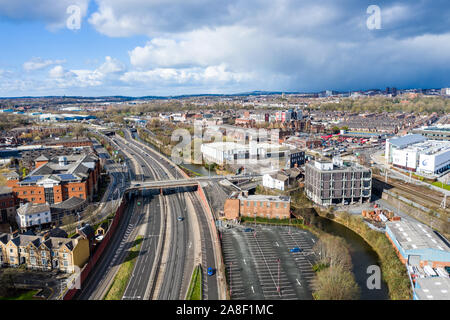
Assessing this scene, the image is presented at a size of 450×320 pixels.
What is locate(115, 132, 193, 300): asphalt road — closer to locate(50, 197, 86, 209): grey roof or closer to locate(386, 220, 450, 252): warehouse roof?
locate(50, 197, 86, 209): grey roof

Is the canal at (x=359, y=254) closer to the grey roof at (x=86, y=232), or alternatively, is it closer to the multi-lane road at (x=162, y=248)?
the multi-lane road at (x=162, y=248)

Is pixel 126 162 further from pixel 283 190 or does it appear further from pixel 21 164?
pixel 283 190

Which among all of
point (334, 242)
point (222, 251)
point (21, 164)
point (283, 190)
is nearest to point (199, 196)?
point (283, 190)

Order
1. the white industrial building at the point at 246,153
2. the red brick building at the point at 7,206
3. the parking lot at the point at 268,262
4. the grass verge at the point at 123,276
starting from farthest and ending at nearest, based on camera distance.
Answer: the white industrial building at the point at 246,153
the red brick building at the point at 7,206
the parking lot at the point at 268,262
the grass verge at the point at 123,276

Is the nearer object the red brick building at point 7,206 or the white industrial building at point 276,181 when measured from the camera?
the red brick building at point 7,206

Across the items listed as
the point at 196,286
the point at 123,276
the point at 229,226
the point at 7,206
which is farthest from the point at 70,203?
Answer: the point at 196,286

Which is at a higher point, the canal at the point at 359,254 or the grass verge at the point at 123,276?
the grass verge at the point at 123,276

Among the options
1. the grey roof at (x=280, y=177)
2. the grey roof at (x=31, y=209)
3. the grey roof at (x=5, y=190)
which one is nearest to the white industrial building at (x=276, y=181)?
the grey roof at (x=280, y=177)

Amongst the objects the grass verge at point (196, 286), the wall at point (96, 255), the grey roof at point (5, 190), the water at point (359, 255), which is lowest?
the water at point (359, 255)
